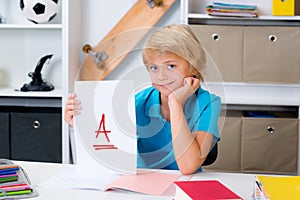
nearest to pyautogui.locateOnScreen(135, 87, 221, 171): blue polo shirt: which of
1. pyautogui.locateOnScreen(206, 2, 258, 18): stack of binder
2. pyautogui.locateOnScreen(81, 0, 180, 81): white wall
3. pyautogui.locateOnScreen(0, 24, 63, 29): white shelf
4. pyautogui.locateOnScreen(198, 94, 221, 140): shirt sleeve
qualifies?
pyautogui.locateOnScreen(198, 94, 221, 140): shirt sleeve

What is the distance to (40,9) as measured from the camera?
313 centimetres

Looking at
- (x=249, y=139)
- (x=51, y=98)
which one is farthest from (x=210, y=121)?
(x=51, y=98)

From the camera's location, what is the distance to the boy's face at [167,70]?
1.53 metres

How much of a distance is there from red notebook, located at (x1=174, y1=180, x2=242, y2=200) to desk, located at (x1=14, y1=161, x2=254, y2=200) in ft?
0.54

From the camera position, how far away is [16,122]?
3.13 metres

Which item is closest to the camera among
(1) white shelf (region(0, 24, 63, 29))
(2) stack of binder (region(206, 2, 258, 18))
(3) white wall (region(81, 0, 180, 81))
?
(2) stack of binder (region(206, 2, 258, 18))

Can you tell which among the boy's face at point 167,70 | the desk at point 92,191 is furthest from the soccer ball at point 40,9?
the boy's face at point 167,70

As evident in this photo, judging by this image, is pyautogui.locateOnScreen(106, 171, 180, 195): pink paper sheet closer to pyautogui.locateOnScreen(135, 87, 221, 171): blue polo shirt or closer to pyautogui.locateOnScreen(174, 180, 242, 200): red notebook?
pyautogui.locateOnScreen(135, 87, 221, 171): blue polo shirt

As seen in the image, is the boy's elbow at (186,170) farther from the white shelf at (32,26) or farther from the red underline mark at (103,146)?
the white shelf at (32,26)

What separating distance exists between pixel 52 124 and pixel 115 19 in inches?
29.7

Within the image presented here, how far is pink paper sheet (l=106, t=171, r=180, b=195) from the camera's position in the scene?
4.82 ft

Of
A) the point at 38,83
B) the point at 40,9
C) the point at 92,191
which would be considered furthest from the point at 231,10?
the point at 92,191

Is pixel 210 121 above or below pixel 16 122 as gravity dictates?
above

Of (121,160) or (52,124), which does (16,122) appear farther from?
(121,160)
